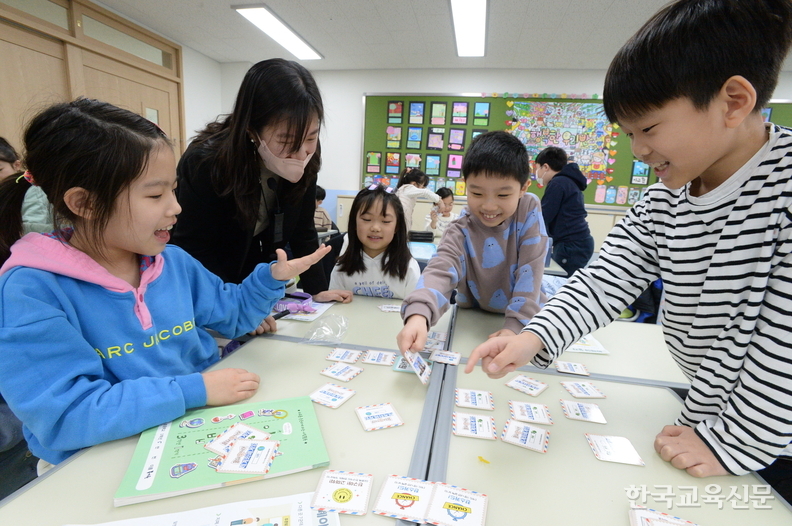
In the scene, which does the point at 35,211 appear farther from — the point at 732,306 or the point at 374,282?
the point at 732,306

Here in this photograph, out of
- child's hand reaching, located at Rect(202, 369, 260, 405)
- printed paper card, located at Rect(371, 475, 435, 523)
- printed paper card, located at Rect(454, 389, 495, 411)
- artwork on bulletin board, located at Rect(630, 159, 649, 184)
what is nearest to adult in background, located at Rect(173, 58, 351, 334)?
child's hand reaching, located at Rect(202, 369, 260, 405)

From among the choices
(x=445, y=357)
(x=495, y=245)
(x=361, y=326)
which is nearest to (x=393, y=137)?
(x=495, y=245)

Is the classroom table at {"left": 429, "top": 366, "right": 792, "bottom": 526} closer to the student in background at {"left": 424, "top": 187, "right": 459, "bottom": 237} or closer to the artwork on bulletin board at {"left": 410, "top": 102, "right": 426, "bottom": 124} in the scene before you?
the student in background at {"left": 424, "top": 187, "right": 459, "bottom": 237}

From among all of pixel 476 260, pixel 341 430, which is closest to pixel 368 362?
pixel 341 430

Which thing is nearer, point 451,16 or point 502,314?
point 502,314

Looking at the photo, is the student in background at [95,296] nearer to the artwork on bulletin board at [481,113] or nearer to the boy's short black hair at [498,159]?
the boy's short black hair at [498,159]

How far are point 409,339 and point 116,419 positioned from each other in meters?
0.60

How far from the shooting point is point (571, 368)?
3.45 ft

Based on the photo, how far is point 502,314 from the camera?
152cm

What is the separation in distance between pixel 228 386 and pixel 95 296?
1.04 ft

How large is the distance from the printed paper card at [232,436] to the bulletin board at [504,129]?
5165 mm

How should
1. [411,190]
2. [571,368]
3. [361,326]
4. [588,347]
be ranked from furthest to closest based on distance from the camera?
[411,190] → [361,326] → [588,347] → [571,368]

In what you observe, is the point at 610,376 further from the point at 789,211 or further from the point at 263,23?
the point at 263,23

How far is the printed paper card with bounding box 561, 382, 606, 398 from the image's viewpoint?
0.92 metres
